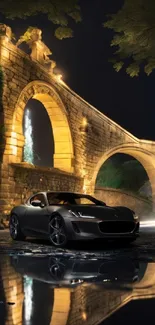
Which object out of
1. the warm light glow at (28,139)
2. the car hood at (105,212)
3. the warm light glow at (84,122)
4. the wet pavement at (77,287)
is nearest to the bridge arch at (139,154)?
the warm light glow at (84,122)

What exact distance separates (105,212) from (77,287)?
390 centimetres

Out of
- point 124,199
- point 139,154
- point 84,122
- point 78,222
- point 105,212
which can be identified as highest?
point 84,122

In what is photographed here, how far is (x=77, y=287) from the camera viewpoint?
13.7ft

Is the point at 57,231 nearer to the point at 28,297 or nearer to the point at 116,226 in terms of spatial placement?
the point at 116,226

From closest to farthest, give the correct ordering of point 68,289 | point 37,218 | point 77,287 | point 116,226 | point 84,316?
point 84,316 < point 68,289 < point 77,287 < point 116,226 < point 37,218

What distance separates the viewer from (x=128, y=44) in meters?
10.5

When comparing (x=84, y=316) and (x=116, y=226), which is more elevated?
(x=116, y=226)

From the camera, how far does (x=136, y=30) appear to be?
9.66 meters

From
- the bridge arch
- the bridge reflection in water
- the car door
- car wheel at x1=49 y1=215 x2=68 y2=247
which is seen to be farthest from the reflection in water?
the bridge arch

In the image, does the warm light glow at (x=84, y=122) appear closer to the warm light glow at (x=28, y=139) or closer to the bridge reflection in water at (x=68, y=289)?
the bridge reflection in water at (x=68, y=289)

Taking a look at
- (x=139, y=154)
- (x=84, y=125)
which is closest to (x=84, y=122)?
(x=84, y=125)

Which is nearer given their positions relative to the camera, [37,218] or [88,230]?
[88,230]

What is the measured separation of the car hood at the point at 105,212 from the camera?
25.8 feet

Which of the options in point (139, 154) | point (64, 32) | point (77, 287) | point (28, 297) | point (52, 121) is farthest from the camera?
point (139, 154)
